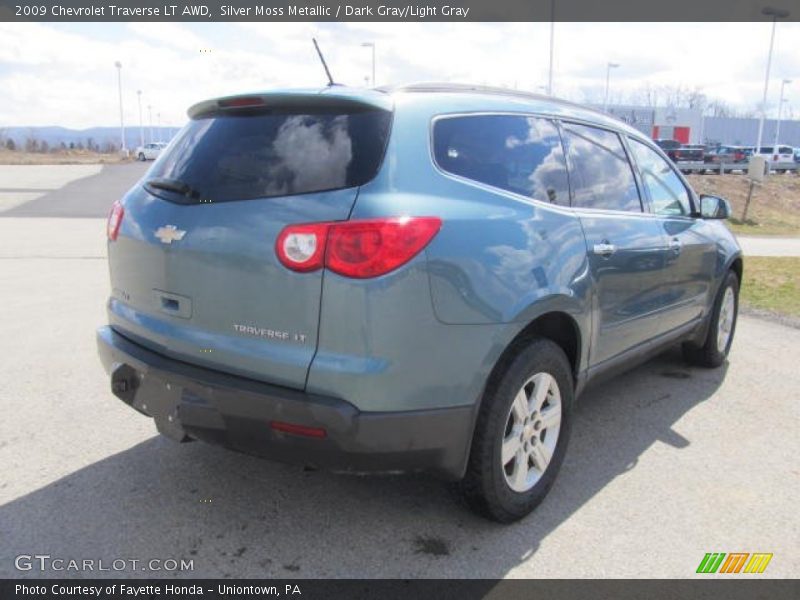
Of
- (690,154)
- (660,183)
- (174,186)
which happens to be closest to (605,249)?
(660,183)

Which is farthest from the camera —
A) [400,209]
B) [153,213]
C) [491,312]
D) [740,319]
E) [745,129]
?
[745,129]

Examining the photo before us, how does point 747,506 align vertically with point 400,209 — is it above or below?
below

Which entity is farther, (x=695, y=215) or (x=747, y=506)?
(x=695, y=215)

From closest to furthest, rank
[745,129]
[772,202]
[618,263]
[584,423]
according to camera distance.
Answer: [618,263] → [584,423] → [772,202] → [745,129]

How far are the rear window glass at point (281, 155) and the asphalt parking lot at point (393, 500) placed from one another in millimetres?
1397

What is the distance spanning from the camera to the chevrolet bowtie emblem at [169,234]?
109 inches

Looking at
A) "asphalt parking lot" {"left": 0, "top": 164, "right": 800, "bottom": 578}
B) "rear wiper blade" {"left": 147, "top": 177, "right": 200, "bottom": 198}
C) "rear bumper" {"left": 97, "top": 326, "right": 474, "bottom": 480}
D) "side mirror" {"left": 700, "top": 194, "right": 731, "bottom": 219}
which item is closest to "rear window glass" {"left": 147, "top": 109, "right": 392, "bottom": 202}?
"rear wiper blade" {"left": 147, "top": 177, "right": 200, "bottom": 198}

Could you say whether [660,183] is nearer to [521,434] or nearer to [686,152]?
[521,434]

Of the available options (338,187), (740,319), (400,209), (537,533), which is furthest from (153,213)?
(740,319)

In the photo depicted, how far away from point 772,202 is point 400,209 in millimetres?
29531

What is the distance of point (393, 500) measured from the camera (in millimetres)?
3236

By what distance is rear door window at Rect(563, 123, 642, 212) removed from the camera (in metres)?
3.54

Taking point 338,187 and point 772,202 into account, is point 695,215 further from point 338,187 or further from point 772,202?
point 772,202

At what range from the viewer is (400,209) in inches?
97.7
